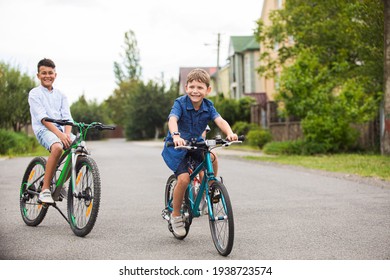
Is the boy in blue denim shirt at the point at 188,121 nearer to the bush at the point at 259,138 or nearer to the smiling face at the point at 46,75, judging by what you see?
the smiling face at the point at 46,75

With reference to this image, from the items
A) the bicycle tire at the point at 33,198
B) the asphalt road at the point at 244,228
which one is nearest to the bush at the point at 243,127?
the asphalt road at the point at 244,228

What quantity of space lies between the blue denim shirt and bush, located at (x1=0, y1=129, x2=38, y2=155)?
1413 centimetres

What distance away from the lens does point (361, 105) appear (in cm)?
1964

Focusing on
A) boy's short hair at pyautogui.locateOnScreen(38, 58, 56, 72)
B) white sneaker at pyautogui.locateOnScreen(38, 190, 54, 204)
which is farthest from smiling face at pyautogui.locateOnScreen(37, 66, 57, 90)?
white sneaker at pyautogui.locateOnScreen(38, 190, 54, 204)

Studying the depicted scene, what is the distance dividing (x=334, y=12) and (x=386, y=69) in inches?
308

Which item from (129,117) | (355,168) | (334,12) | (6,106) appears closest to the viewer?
(355,168)

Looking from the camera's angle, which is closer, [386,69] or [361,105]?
[386,69]

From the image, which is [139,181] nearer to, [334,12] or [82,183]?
[82,183]

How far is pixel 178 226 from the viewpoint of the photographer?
17.3 ft

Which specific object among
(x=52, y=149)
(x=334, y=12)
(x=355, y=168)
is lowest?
(x=355, y=168)

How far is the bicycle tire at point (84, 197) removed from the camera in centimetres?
527

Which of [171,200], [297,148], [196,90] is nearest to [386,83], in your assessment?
[297,148]

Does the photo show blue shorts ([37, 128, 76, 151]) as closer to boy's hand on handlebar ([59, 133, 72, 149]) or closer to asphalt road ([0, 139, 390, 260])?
boy's hand on handlebar ([59, 133, 72, 149])
